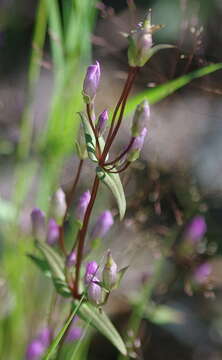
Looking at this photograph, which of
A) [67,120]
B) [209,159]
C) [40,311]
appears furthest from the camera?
[209,159]

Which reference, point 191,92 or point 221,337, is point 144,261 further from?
point 191,92

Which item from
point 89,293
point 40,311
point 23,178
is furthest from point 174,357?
point 89,293

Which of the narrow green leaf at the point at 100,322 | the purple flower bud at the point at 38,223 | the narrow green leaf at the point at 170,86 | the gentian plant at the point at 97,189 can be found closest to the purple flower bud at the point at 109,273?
the gentian plant at the point at 97,189

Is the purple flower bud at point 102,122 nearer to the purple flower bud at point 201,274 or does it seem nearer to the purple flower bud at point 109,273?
the purple flower bud at point 109,273

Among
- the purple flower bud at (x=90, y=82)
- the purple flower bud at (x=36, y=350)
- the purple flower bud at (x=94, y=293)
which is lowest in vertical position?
the purple flower bud at (x=36, y=350)

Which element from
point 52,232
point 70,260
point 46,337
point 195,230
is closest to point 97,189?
point 70,260

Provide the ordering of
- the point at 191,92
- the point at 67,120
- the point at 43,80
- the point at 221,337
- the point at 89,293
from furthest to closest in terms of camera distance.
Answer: the point at 43,80
the point at 191,92
the point at 221,337
the point at 67,120
the point at 89,293

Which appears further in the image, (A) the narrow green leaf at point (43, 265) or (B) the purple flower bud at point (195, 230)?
(B) the purple flower bud at point (195, 230)
